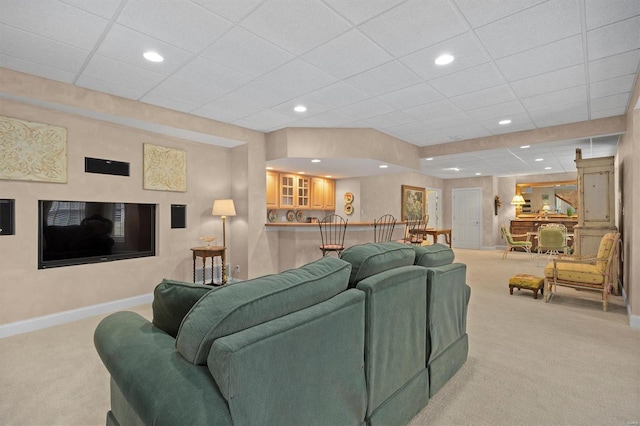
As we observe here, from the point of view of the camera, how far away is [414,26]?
2.45 meters

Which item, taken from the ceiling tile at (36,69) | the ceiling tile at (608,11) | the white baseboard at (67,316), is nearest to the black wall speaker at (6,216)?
the white baseboard at (67,316)

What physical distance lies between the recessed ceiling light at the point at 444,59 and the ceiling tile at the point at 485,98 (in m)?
0.97

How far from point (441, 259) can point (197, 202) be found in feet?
13.1

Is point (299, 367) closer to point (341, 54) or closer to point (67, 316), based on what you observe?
point (341, 54)

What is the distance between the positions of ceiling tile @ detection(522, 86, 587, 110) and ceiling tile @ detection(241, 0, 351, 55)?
2874mm

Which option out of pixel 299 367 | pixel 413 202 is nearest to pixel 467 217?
pixel 413 202

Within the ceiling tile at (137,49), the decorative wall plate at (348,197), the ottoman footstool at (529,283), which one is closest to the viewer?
the ceiling tile at (137,49)

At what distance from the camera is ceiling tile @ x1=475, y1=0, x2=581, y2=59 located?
7.36ft

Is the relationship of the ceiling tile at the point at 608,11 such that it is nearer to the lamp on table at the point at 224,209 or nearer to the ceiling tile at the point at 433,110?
the ceiling tile at the point at 433,110

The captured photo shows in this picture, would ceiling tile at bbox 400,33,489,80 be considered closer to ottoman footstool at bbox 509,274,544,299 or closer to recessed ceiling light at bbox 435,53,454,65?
recessed ceiling light at bbox 435,53,454,65

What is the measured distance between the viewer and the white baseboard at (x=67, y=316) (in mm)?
3334

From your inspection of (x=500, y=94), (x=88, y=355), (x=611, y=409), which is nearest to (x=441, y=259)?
(x=611, y=409)

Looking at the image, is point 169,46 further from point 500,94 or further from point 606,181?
point 606,181

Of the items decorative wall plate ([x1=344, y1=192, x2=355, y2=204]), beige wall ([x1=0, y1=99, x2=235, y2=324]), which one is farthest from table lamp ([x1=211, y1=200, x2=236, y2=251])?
decorative wall plate ([x1=344, y1=192, x2=355, y2=204])
